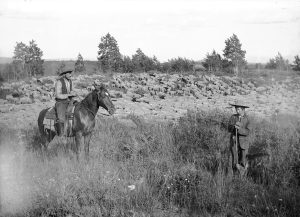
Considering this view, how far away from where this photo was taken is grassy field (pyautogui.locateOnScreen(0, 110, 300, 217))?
6.16 metres

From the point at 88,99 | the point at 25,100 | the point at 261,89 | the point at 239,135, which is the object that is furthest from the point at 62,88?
the point at 261,89

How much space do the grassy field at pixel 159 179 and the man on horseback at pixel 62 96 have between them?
748 mm

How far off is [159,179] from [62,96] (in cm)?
404

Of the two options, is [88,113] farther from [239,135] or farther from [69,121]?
[239,135]

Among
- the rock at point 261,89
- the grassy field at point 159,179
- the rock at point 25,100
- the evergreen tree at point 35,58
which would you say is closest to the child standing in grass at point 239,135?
the grassy field at point 159,179

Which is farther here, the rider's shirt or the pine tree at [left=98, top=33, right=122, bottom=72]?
the pine tree at [left=98, top=33, right=122, bottom=72]

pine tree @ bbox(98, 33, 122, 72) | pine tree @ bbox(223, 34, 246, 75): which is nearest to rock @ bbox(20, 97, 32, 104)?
pine tree @ bbox(98, 33, 122, 72)

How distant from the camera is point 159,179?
23.5ft

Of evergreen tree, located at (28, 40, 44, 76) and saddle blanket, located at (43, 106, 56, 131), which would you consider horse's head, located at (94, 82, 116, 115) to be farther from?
evergreen tree, located at (28, 40, 44, 76)

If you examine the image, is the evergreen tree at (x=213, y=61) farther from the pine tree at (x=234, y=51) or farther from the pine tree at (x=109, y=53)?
the pine tree at (x=109, y=53)

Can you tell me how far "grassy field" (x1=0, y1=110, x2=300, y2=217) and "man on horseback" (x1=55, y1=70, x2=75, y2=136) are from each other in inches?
29.5

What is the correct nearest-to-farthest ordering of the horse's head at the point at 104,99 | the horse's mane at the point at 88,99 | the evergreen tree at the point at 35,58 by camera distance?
the horse's head at the point at 104,99, the horse's mane at the point at 88,99, the evergreen tree at the point at 35,58

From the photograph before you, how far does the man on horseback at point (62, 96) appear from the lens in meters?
9.58

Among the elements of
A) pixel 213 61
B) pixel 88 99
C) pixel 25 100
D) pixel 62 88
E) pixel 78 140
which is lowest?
pixel 78 140
